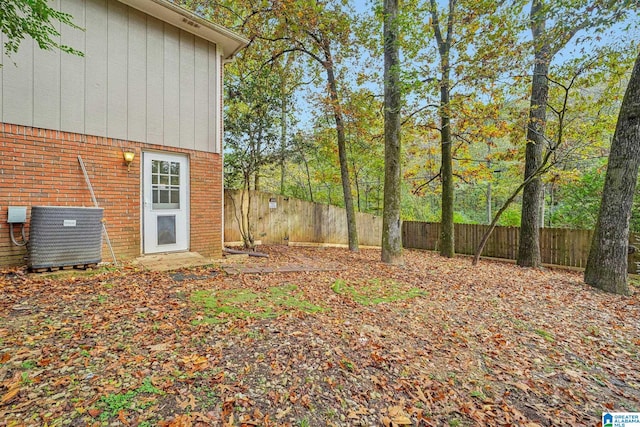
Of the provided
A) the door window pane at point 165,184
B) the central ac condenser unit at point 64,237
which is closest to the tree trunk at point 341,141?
the door window pane at point 165,184

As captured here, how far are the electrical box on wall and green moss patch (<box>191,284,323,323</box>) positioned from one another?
2.91m

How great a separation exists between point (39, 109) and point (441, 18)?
32.0 feet

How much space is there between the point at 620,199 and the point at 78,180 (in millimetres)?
9028

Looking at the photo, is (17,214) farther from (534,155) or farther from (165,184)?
(534,155)

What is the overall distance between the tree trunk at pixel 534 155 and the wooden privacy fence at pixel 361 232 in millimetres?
1281

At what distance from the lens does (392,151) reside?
6375 millimetres

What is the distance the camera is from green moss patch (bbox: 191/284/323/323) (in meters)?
3.01

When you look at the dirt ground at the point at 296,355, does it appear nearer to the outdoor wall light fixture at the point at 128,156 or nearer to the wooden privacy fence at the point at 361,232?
the outdoor wall light fixture at the point at 128,156

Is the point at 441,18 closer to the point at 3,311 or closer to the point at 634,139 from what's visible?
the point at 634,139

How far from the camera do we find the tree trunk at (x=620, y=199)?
467cm

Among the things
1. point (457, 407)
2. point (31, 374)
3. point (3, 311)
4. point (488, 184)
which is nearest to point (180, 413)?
point (31, 374)

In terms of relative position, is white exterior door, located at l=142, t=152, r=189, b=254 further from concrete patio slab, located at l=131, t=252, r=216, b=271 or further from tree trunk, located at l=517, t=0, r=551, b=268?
tree trunk, located at l=517, t=0, r=551, b=268

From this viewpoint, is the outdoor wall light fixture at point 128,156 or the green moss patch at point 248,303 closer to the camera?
the green moss patch at point 248,303

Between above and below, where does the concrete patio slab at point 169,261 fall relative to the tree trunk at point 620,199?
below
